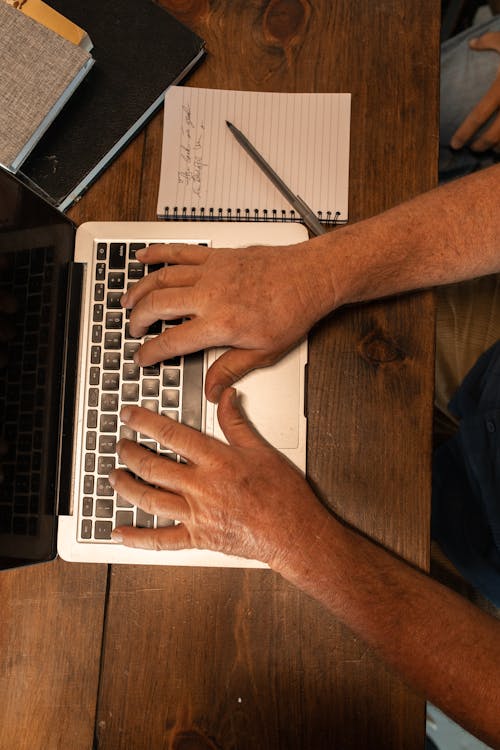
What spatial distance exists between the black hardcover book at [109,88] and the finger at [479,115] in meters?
0.39

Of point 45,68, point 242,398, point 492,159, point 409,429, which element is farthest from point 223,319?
point 492,159

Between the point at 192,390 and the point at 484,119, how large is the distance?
59cm

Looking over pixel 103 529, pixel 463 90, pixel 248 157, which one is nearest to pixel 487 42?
pixel 463 90

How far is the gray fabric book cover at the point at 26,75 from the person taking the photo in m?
0.68

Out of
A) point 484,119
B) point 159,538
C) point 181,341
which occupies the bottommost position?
point 159,538

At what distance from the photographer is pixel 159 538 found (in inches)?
25.6

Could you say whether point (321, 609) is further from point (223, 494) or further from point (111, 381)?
point (111, 381)

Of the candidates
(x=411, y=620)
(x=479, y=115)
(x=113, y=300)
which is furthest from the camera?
(x=479, y=115)

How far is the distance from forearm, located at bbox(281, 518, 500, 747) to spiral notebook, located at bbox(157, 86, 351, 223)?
39 centimetres

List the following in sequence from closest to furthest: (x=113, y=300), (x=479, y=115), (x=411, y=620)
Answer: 1. (x=411, y=620)
2. (x=113, y=300)
3. (x=479, y=115)

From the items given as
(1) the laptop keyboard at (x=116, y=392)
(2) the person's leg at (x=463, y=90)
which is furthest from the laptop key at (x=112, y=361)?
(2) the person's leg at (x=463, y=90)

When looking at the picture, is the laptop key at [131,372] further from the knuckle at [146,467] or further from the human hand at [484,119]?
the human hand at [484,119]

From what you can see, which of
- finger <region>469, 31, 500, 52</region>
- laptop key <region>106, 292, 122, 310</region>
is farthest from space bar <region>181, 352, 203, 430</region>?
finger <region>469, 31, 500, 52</region>

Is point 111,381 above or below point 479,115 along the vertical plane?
below
